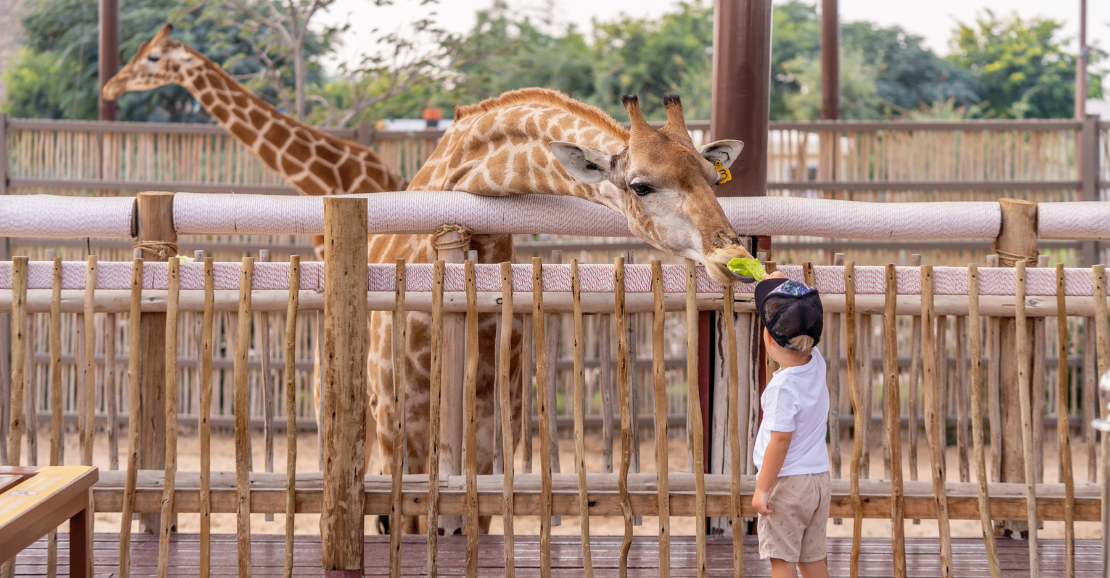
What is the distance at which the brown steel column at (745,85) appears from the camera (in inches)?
138

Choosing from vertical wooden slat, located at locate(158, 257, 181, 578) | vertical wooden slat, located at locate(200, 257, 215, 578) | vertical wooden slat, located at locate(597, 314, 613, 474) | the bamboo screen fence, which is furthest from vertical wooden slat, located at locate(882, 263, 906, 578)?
vertical wooden slat, located at locate(158, 257, 181, 578)

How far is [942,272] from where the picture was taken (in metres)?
2.88

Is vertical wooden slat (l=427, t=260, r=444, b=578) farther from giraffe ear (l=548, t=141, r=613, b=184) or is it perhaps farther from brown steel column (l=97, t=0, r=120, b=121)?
brown steel column (l=97, t=0, r=120, b=121)

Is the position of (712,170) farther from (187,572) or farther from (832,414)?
(187,572)

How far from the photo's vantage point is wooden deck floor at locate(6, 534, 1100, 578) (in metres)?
3.05

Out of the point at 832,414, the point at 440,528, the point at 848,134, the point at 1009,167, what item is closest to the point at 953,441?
the point at 1009,167

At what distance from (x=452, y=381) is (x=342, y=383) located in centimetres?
50

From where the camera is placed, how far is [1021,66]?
27.1 metres

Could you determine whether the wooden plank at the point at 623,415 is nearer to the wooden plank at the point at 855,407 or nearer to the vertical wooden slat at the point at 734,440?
the vertical wooden slat at the point at 734,440

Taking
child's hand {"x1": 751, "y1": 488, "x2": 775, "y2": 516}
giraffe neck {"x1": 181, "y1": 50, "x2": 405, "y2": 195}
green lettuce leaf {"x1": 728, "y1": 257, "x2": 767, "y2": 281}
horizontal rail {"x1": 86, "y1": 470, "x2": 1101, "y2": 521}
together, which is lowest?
horizontal rail {"x1": 86, "y1": 470, "x2": 1101, "y2": 521}

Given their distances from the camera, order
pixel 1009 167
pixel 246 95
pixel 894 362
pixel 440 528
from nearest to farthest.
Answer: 1. pixel 894 362
2. pixel 440 528
3. pixel 246 95
4. pixel 1009 167

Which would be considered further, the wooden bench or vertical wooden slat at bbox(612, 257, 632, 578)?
vertical wooden slat at bbox(612, 257, 632, 578)

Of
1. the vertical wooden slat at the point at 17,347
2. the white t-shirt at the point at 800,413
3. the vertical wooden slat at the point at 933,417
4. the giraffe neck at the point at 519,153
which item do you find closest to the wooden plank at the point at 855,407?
the vertical wooden slat at the point at 933,417

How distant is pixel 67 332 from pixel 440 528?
5472 mm
